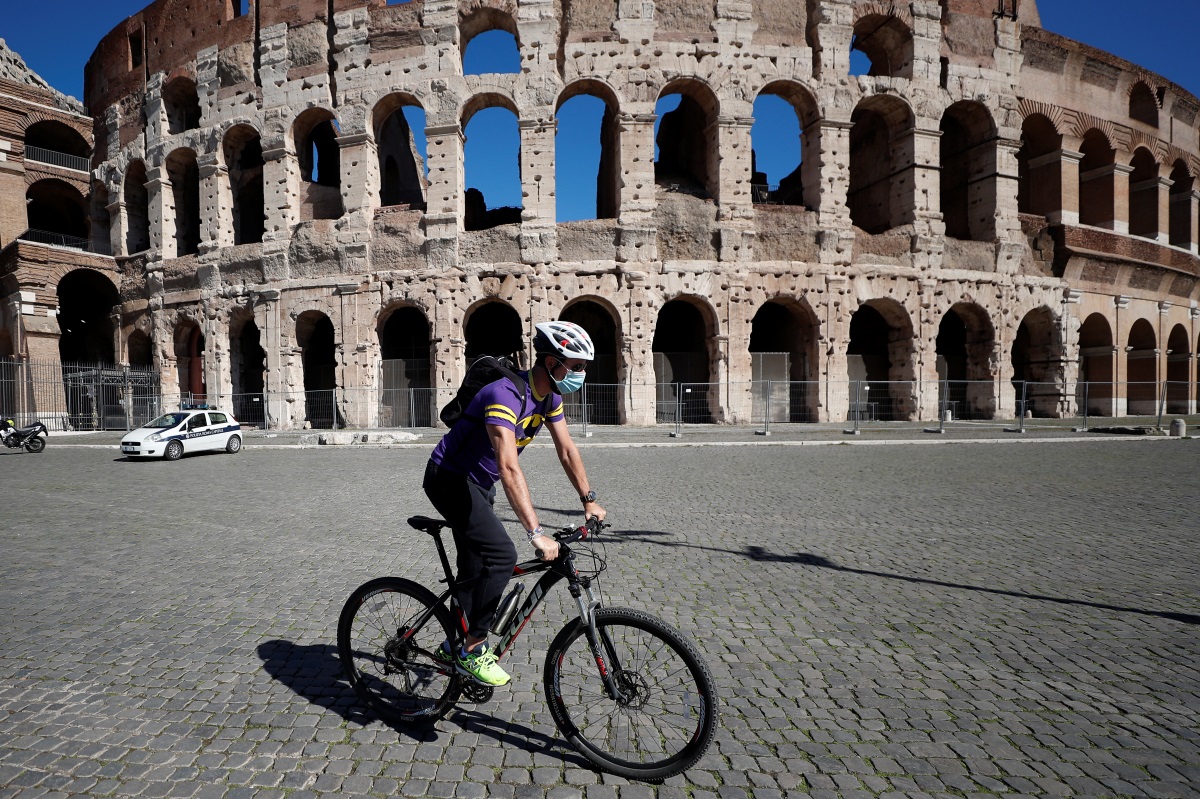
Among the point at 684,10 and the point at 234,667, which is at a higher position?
the point at 684,10

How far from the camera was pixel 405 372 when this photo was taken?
20594 millimetres

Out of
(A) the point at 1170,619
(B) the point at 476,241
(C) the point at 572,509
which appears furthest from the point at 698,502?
(B) the point at 476,241

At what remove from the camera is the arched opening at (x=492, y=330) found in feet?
71.7

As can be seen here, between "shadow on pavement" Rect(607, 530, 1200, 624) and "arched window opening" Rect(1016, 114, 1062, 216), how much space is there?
78.8 ft

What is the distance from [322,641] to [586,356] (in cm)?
245

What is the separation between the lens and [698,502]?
7.25m

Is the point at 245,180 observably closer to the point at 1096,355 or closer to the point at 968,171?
the point at 968,171

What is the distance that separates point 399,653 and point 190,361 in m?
27.5

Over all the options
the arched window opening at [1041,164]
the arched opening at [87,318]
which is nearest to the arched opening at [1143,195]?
the arched window opening at [1041,164]

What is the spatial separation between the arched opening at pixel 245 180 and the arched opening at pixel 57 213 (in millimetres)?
8999

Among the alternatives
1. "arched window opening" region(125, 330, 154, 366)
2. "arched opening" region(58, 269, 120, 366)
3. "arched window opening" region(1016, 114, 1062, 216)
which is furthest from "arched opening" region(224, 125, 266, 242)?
"arched window opening" region(1016, 114, 1062, 216)

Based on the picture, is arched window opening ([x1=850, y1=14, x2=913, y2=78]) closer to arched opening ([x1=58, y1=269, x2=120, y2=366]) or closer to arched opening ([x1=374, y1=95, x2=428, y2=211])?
arched opening ([x1=374, y1=95, x2=428, y2=211])

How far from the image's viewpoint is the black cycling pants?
2449mm

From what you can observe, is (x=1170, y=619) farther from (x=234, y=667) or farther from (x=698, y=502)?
(x=234, y=667)
